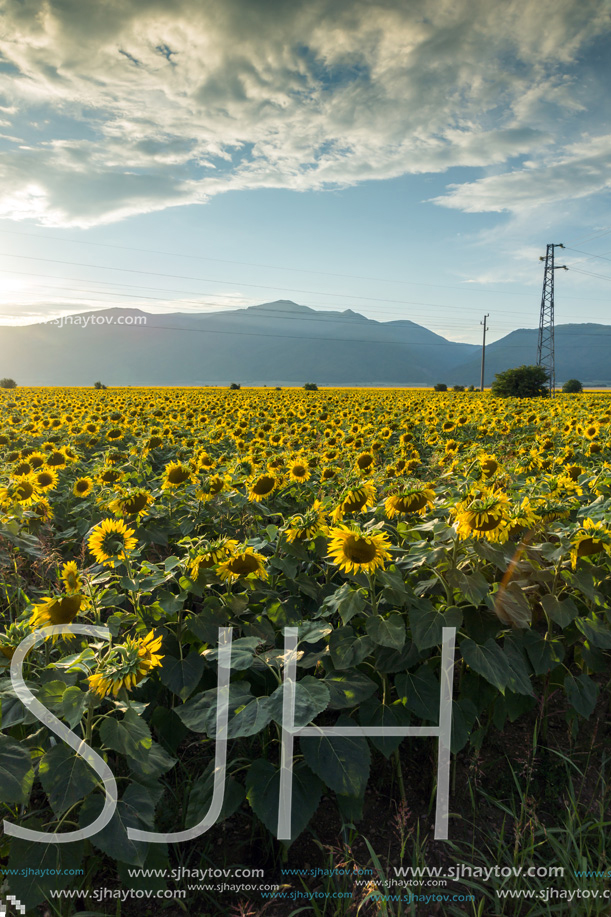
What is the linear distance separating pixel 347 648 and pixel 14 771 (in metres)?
1.41

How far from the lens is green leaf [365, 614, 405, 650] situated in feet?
7.72

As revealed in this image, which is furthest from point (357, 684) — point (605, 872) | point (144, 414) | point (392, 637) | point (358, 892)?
point (144, 414)

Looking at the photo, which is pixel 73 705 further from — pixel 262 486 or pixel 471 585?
pixel 262 486

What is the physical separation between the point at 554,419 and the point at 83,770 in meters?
12.5

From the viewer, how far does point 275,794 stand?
213 cm

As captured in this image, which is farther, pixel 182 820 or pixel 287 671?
pixel 182 820

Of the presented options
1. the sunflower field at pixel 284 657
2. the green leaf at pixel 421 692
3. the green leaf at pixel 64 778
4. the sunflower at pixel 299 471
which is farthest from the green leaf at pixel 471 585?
the sunflower at pixel 299 471

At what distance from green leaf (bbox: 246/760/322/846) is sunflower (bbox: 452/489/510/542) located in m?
1.30

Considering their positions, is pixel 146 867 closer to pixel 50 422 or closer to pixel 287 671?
pixel 287 671

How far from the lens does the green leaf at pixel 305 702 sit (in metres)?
1.97

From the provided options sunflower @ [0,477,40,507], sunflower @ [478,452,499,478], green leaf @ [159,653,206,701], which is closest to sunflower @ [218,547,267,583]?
green leaf @ [159,653,206,701]

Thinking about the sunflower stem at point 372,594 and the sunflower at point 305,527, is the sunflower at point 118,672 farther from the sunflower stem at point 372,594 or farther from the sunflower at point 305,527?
the sunflower at point 305,527

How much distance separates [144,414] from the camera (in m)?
14.7

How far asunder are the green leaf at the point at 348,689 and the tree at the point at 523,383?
34.8 meters
